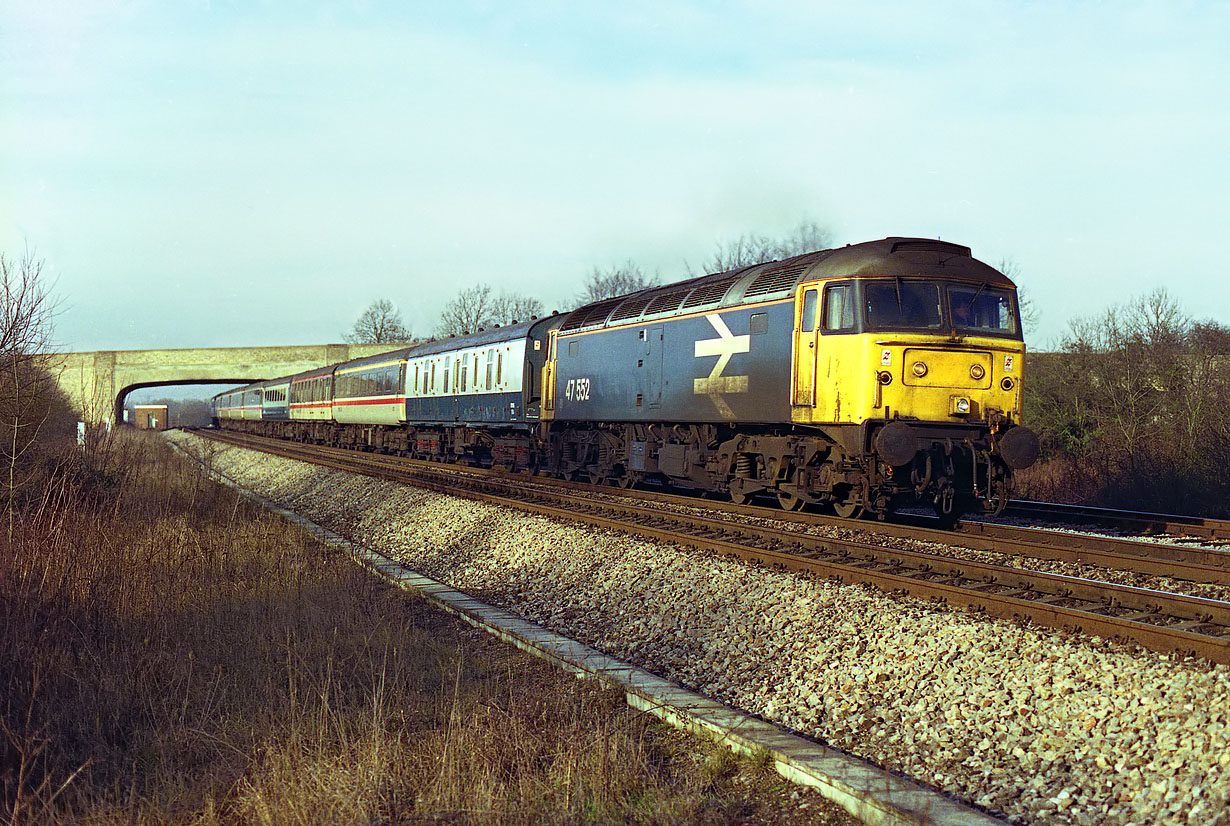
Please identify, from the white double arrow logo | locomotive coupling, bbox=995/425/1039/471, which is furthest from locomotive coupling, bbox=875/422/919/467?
the white double arrow logo

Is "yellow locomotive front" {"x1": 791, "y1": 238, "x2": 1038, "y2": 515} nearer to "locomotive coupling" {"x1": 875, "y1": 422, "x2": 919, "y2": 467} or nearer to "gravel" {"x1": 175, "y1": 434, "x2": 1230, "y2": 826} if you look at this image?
"locomotive coupling" {"x1": 875, "y1": 422, "x2": 919, "y2": 467}

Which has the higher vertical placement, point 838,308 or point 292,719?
point 838,308

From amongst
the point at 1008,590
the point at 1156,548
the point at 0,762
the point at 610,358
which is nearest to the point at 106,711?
the point at 0,762

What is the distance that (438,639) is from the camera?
841cm

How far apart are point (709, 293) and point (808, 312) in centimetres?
281

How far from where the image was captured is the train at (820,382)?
12.0 meters

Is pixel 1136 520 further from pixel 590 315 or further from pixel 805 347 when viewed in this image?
pixel 590 315

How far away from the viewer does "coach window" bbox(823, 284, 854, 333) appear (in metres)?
12.2

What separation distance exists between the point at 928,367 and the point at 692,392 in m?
4.38

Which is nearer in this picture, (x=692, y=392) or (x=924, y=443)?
(x=924, y=443)

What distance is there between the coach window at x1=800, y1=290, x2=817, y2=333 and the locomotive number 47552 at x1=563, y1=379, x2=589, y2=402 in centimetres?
727

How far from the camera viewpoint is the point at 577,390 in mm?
20047

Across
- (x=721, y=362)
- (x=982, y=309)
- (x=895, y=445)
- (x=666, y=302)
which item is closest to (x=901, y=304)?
(x=982, y=309)

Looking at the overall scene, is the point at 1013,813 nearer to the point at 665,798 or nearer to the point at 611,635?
the point at 665,798
